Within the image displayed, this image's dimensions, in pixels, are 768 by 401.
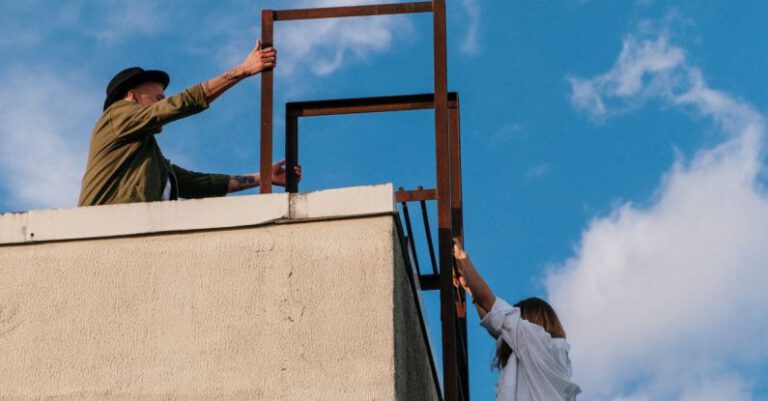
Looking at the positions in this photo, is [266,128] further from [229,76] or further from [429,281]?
[429,281]

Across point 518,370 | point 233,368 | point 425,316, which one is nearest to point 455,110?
point 425,316

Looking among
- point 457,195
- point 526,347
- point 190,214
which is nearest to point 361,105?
point 457,195

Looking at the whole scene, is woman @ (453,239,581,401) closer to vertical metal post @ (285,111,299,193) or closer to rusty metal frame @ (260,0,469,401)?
rusty metal frame @ (260,0,469,401)

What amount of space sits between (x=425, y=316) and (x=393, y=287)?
1.69m

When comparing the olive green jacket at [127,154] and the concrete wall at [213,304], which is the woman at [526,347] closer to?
the concrete wall at [213,304]

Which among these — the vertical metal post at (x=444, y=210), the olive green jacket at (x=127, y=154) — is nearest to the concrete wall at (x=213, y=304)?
the vertical metal post at (x=444, y=210)

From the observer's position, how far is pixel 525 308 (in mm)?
7875

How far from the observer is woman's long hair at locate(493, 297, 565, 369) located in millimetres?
7721

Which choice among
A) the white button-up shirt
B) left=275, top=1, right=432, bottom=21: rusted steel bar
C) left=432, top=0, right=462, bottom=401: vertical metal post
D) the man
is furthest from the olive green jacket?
the white button-up shirt

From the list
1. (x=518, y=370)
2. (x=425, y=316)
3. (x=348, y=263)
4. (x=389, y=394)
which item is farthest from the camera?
(x=425, y=316)

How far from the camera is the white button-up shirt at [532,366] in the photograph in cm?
739

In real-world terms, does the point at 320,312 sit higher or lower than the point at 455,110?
lower

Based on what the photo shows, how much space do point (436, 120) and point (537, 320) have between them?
1.20 meters

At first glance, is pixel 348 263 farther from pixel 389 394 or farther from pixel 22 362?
pixel 22 362
